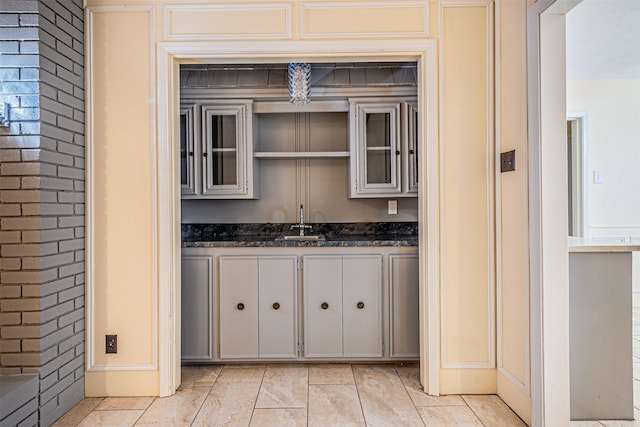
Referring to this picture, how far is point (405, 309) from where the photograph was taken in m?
2.85

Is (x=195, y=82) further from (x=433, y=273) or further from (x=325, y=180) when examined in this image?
(x=433, y=273)

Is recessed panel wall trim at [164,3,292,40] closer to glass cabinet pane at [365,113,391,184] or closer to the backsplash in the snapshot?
glass cabinet pane at [365,113,391,184]

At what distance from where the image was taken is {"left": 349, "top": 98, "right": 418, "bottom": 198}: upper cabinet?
3238mm

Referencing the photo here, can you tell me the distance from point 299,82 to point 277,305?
1.62m

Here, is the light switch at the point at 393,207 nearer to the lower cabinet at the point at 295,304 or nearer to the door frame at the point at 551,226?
the lower cabinet at the point at 295,304

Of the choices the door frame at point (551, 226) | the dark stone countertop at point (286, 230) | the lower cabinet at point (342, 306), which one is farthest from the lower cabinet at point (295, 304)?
the door frame at point (551, 226)

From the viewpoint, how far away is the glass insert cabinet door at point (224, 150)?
3.22 metres

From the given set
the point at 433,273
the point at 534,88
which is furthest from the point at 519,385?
the point at 534,88

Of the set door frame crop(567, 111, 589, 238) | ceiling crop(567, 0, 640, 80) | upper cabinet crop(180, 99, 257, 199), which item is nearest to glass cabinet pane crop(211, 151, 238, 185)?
upper cabinet crop(180, 99, 257, 199)

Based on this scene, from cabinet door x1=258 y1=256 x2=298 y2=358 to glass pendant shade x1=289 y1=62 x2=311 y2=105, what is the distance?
1218mm

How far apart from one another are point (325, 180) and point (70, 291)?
210 centimetres

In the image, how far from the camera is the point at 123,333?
2418mm

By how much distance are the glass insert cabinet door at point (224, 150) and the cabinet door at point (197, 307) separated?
655 millimetres

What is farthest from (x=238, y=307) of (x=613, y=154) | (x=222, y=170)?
(x=613, y=154)
